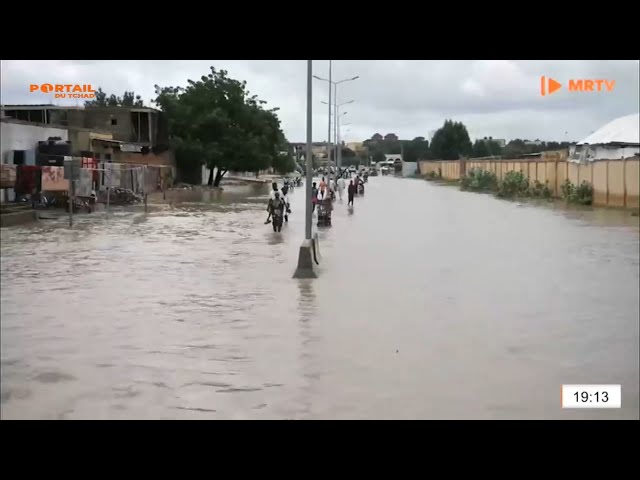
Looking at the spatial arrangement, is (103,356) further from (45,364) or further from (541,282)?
(541,282)

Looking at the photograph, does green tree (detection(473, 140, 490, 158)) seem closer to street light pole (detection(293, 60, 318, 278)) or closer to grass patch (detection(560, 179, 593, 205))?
grass patch (detection(560, 179, 593, 205))

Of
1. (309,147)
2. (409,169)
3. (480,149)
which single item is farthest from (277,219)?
(409,169)

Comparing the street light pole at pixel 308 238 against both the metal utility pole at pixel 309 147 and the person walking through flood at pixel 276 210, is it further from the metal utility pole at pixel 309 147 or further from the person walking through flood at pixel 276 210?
the person walking through flood at pixel 276 210

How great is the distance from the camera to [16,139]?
28922mm

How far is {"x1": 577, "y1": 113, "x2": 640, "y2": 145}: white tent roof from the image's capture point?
120 ft

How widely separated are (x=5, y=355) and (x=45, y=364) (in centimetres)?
64

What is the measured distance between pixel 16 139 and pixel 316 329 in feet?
75.3

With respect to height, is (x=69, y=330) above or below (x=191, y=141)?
below

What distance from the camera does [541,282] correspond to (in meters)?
12.8
